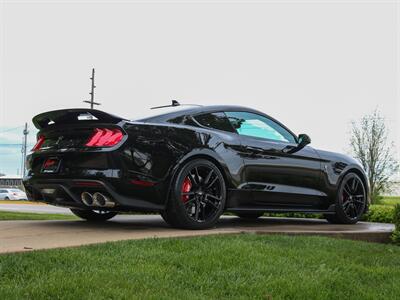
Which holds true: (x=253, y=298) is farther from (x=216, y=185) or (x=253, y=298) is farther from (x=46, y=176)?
(x=46, y=176)

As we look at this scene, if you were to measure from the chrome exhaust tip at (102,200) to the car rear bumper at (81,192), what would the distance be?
3 centimetres

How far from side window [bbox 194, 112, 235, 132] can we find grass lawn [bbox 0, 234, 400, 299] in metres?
1.65

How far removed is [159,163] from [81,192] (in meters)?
0.79

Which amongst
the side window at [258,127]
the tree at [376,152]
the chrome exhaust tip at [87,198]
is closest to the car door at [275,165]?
the side window at [258,127]

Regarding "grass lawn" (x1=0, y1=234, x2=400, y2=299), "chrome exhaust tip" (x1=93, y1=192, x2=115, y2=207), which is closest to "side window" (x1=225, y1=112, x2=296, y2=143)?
"chrome exhaust tip" (x1=93, y1=192, x2=115, y2=207)

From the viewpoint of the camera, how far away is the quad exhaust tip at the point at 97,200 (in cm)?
487

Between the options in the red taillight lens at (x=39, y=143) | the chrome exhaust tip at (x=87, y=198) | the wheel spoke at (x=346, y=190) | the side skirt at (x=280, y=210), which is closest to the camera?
the chrome exhaust tip at (x=87, y=198)

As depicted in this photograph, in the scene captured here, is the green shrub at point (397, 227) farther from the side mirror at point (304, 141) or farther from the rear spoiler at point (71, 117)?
the rear spoiler at point (71, 117)

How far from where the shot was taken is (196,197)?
525 cm

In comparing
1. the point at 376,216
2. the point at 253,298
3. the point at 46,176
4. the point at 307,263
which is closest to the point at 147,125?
the point at 46,176

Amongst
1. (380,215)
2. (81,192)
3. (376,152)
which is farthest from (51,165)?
(376,152)

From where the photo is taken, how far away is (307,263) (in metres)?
3.90

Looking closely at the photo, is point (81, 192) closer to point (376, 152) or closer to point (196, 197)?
point (196, 197)

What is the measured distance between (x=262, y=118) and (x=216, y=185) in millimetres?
1300
